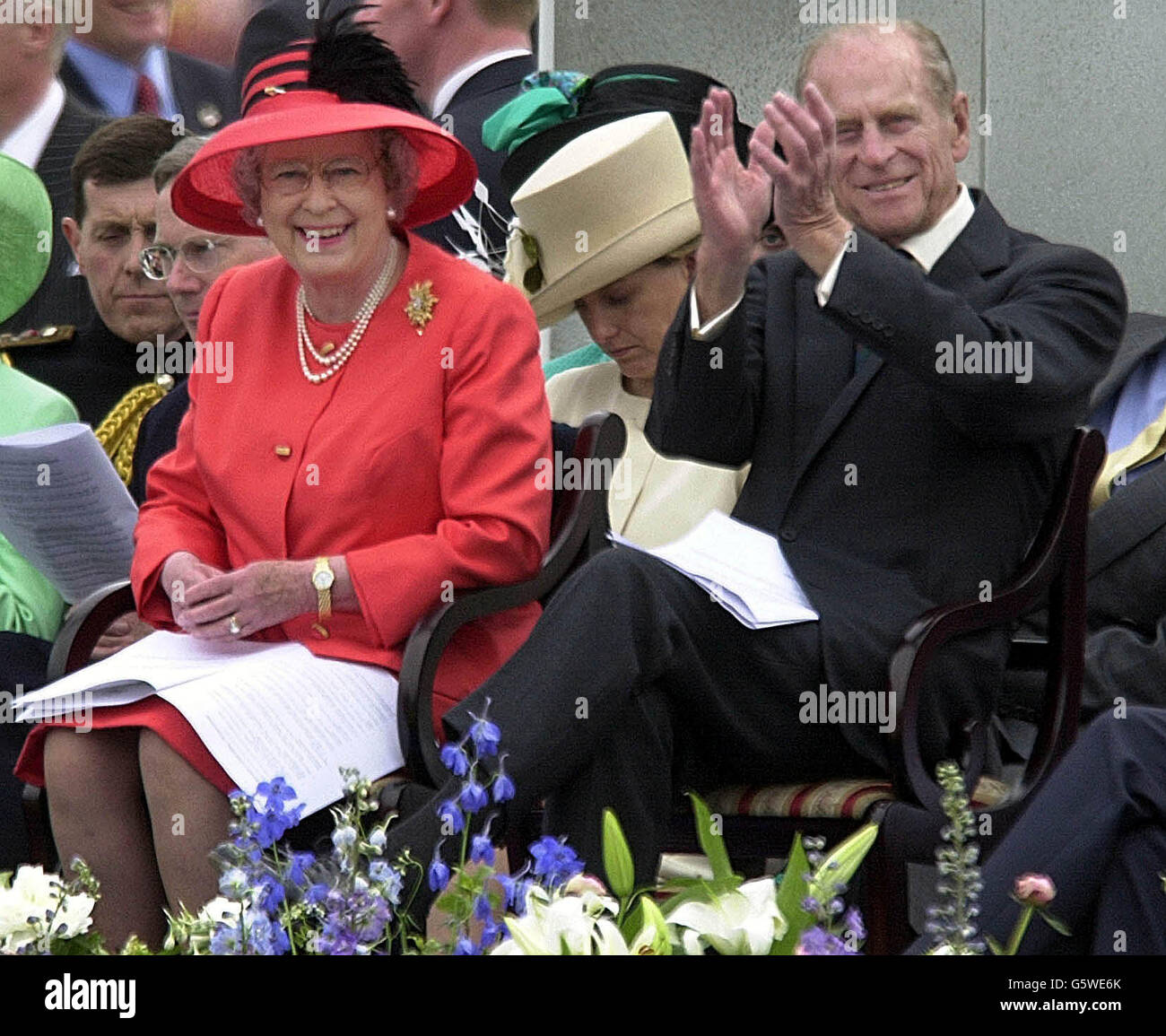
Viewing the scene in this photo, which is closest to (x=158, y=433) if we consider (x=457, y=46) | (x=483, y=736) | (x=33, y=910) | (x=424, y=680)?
(x=424, y=680)

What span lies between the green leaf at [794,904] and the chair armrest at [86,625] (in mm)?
1997

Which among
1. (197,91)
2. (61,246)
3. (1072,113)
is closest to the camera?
(1072,113)

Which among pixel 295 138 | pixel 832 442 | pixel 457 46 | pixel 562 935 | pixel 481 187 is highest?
pixel 457 46

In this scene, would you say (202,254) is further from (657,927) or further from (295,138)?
(657,927)

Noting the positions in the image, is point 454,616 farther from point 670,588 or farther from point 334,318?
point 334,318

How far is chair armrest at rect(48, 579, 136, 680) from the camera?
3.53m

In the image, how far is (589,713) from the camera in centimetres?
300

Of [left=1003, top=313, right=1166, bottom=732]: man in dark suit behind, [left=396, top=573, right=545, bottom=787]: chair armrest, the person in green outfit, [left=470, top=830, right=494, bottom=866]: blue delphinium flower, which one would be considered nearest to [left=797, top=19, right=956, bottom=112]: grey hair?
[left=1003, top=313, right=1166, bottom=732]: man in dark suit behind

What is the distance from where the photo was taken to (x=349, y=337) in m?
3.54

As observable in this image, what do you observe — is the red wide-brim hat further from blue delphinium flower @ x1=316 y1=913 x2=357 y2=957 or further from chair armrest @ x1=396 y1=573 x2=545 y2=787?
blue delphinium flower @ x1=316 y1=913 x2=357 y2=957

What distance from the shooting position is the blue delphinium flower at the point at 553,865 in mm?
1894

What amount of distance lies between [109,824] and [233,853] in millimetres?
1264

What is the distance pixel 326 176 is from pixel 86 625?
0.89m
